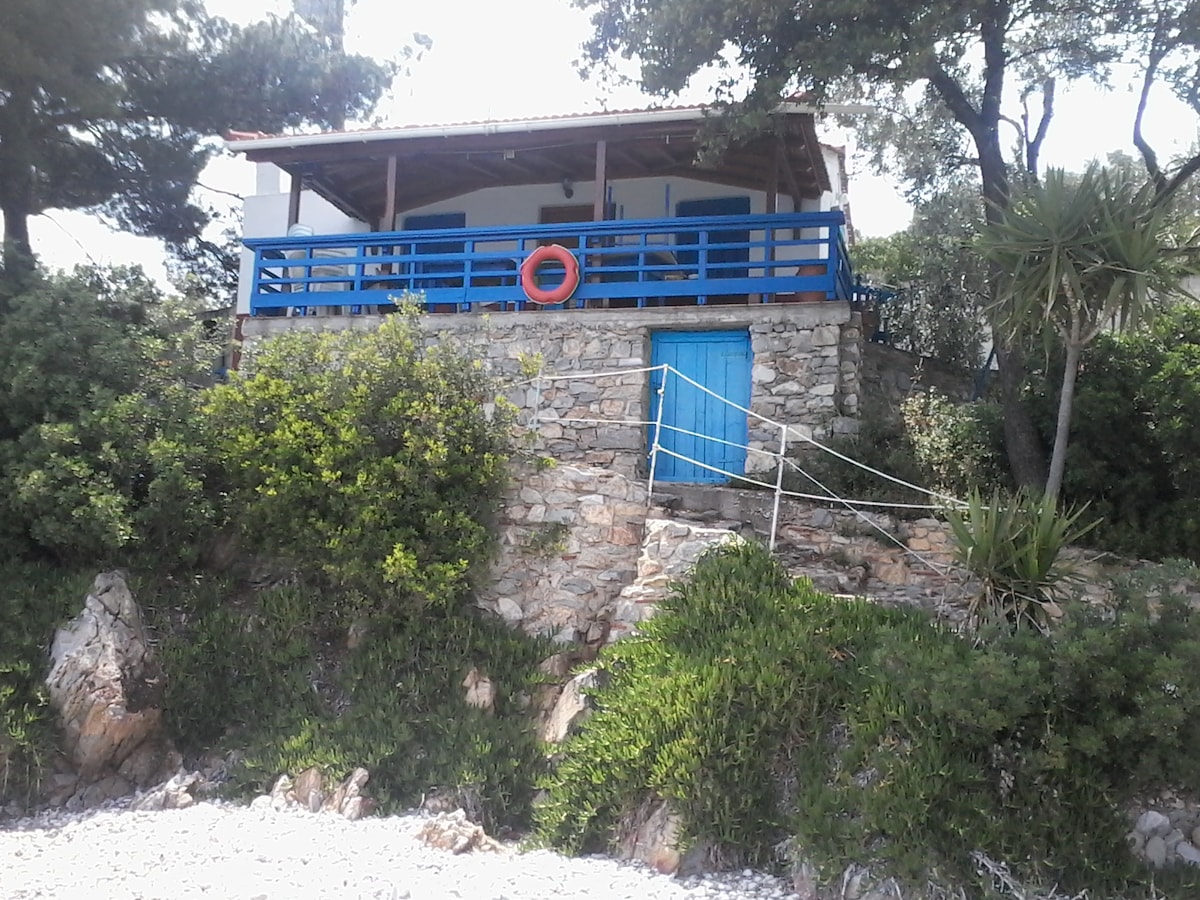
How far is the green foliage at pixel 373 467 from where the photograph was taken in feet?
27.7

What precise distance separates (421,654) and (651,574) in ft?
6.92

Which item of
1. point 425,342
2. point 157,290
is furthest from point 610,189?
point 157,290

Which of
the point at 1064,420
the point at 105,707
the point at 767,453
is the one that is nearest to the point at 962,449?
the point at 1064,420

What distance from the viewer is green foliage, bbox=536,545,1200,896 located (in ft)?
18.2

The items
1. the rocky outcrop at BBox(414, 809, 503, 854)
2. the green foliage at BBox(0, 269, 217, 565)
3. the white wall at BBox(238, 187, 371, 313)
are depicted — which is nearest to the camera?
the rocky outcrop at BBox(414, 809, 503, 854)

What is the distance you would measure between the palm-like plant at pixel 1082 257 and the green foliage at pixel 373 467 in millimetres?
4711

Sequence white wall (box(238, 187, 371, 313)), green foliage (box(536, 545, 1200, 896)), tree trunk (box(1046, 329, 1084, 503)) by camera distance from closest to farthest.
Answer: green foliage (box(536, 545, 1200, 896)), tree trunk (box(1046, 329, 1084, 503)), white wall (box(238, 187, 371, 313))

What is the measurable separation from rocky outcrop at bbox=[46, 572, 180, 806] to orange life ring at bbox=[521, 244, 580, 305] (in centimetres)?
598

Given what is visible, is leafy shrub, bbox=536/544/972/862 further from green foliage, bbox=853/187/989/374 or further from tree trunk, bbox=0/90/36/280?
tree trunk, bbox=0/90/36/280

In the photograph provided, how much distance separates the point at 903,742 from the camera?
20.0 feet

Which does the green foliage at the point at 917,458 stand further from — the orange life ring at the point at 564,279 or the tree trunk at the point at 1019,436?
the orange life ring at the point at 564,279

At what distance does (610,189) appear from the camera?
14.2 metres

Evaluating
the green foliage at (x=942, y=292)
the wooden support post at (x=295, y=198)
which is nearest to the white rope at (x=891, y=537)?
the green foliage at (x=942, y=292)

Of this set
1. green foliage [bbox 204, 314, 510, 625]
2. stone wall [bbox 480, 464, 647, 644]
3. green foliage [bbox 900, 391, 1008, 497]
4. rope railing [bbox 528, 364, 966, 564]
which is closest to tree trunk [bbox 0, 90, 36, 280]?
green foliage [bbox 204, 314, 510, 625]
